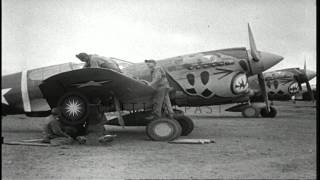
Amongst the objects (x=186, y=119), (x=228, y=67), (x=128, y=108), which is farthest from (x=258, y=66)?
(x=128, y=108)

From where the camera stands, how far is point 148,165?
168 inches

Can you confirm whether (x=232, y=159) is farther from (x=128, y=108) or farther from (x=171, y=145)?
(x=128, y=108)

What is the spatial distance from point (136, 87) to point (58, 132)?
1.62 meters

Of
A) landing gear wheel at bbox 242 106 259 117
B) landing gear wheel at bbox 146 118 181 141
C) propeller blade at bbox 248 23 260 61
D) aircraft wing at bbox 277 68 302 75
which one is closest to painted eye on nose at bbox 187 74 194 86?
propeller blade at bbox 248 23 260 61

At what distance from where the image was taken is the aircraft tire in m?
15.2

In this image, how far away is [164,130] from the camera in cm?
673

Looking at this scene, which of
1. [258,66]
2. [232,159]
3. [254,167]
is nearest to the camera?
Answer: [254,167]

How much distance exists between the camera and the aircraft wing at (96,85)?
6.31 metres

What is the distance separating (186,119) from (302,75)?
1369cm

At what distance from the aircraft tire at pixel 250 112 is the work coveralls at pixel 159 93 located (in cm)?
890

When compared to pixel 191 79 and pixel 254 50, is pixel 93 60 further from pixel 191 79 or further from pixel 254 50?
pixel 254 50

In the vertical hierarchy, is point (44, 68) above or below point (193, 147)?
above

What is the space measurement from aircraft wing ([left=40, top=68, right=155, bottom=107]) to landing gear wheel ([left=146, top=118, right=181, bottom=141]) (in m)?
0.72

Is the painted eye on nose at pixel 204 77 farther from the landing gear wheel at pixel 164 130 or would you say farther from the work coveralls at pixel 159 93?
the landing gear wheel at pixel 164 130
